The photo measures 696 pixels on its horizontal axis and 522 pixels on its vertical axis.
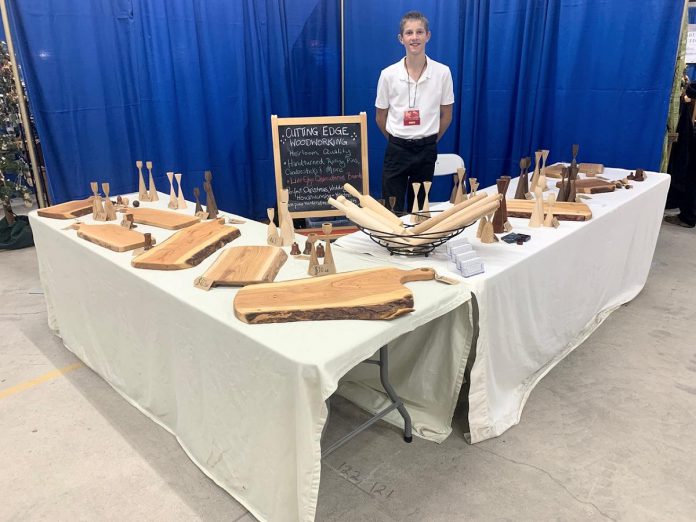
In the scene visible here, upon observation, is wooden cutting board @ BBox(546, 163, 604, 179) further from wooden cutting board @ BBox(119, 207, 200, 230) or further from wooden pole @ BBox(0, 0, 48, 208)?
wooden pole @ BBox(0, 0, 48, 208)

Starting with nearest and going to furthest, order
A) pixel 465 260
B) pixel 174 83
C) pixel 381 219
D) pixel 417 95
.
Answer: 1. pixel 465 260
2. pixel 381 219
3. pixel 417 95
4. pixel 174 83

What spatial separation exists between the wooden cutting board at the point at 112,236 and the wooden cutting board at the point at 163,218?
115 millimetres

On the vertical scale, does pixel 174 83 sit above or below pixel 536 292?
above

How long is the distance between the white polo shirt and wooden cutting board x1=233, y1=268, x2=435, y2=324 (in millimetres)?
1551

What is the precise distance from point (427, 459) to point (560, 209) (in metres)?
1.12

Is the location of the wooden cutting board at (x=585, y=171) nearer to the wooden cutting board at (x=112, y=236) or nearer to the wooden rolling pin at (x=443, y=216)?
the wooden rolling pin at (x=443, y=216)

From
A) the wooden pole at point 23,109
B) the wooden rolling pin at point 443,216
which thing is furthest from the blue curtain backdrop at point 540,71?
the wooden pole at point 23,109

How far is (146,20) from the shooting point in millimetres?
3539

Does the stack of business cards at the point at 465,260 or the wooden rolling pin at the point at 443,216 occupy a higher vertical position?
the wooden rolling pin at the point at 443,216

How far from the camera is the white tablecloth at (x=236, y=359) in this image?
3.86ft

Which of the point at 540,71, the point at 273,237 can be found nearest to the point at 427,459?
the point at 273,237

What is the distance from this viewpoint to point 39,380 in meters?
2.20

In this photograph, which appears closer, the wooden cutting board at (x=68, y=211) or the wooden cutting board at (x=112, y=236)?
the wooden cutting board at (x=112, y=236)

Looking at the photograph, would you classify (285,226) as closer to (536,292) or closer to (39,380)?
(536,292)
